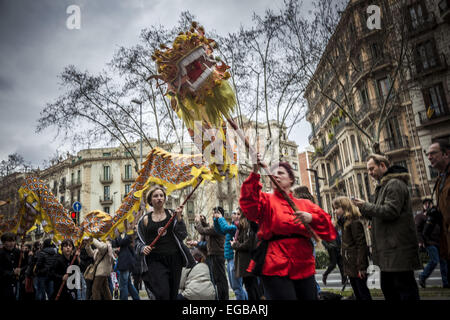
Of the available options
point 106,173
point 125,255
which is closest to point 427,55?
point 125,255

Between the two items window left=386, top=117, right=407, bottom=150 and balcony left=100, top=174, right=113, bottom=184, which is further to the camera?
balcony left=100, top=174, right=113, bottom=184

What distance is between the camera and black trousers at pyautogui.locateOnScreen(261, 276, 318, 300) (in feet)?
8.96

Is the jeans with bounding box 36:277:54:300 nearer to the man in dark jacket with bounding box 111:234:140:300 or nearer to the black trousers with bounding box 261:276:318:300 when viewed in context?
the man in dark jacket with bounding box 111:234:140:300

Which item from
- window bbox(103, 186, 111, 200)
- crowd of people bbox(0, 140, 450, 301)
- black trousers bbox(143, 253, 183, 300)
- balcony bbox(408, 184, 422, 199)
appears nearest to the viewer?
crowd of people bbox(0, 140, 450, 301)

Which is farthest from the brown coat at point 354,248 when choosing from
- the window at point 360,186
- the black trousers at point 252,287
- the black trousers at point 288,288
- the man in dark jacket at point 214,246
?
the window at point 360,186

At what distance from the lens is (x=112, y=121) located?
15.6m

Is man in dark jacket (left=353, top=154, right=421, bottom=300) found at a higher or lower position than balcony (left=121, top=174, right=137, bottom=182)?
lower

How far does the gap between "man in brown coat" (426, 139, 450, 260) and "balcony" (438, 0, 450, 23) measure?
21472 mm

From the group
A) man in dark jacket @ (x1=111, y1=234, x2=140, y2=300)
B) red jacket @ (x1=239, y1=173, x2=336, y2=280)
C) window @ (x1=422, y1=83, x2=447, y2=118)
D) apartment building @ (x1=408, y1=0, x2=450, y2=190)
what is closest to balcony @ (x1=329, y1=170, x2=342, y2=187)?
apartment building @ (x1=408, y1=0, x2=450, y2=190)

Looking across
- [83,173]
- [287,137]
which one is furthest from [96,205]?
[287,137]

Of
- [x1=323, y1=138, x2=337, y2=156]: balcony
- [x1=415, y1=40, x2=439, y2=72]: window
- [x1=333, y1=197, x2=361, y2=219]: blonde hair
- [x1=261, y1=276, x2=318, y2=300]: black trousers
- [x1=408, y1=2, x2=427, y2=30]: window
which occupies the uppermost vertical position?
[x1=408, y1=2, x2=427, y2=30]: window

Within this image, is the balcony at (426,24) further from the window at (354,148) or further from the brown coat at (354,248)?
the brown coat at (354,248)
